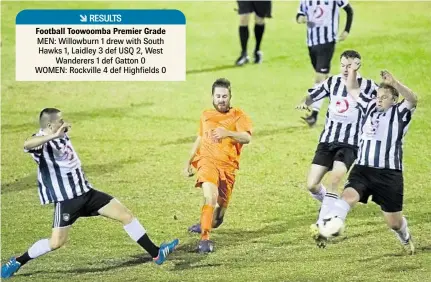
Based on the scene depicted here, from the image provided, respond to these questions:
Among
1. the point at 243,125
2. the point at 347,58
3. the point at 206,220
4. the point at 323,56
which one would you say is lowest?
the point at 206,220

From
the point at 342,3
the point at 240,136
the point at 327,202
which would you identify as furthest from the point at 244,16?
the point at 327,202

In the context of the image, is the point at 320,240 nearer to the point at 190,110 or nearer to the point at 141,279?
the point at 141,279

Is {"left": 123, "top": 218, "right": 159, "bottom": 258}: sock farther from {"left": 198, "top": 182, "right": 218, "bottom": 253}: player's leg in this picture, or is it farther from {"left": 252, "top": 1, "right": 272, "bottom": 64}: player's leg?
{"left": 252, "top": 1, "right": 272, "bottom": 64}: player's leg

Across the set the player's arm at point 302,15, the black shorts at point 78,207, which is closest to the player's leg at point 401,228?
the black shorts at point 78,207

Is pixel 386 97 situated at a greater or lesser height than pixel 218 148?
greater

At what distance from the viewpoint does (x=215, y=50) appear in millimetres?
21422

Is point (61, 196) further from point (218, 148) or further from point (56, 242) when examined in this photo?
point (218, 148)

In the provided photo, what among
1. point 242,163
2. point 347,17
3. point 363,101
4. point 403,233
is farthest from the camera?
point 347,17

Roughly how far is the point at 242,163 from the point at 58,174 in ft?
16.3

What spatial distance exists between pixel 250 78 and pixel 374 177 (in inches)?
349

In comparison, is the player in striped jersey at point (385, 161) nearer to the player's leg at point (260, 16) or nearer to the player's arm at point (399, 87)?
the player's arm at point (399, 87)

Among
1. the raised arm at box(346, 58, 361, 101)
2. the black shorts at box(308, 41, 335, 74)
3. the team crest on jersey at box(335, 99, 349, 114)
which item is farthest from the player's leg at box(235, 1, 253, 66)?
the raised arm at box(346, 58, 361, 101)

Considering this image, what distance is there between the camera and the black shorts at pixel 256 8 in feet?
65.4

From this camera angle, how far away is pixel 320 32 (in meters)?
17.0
